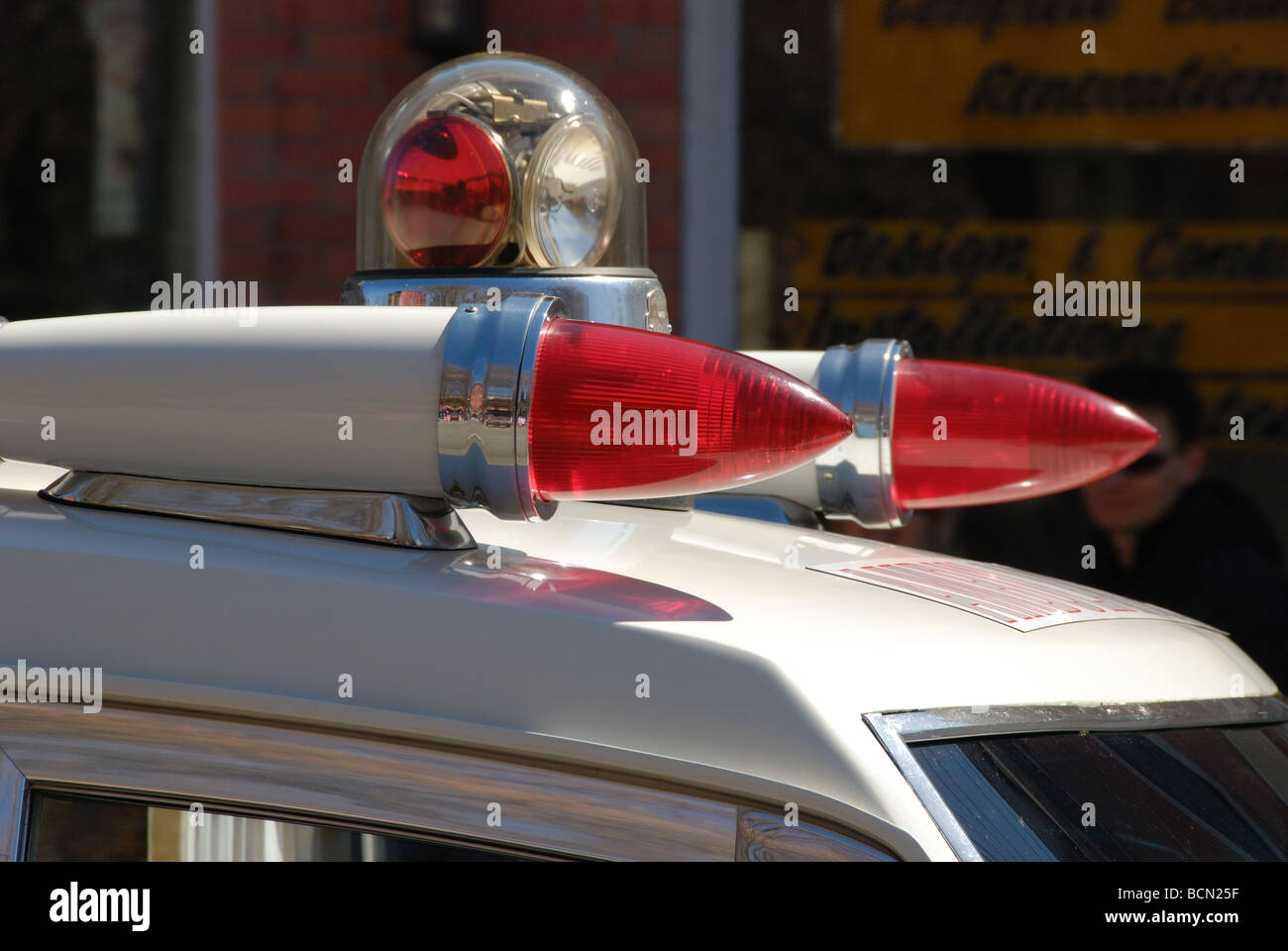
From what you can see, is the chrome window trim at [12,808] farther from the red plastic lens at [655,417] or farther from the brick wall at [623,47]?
the brick wall at [623,47]

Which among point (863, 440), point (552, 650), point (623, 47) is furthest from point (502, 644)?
point (623, 47)

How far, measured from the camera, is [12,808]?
973 mm

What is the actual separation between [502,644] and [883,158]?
391 cm

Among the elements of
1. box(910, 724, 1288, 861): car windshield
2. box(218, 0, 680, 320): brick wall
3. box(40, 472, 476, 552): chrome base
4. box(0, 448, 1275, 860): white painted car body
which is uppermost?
box(218, 0, 680, 320): brick wall

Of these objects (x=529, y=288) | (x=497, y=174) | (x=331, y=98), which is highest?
(x=331, y=98)

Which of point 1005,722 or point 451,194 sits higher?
point 451,194

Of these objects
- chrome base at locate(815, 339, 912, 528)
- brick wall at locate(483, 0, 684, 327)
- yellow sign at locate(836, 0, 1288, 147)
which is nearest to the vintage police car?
chrome base at locate(815, 339, 912, 528)

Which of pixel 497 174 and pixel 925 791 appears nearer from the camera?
pixel 925 791

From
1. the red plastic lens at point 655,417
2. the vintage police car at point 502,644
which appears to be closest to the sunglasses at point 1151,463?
the vintage police car at point 502,644

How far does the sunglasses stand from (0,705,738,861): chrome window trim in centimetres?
257

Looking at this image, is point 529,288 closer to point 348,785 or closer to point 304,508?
point 304,508

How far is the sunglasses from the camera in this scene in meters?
3.23

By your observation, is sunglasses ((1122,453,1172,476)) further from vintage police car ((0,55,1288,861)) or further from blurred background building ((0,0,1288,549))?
vintage police car ((0,55,1288,861))
